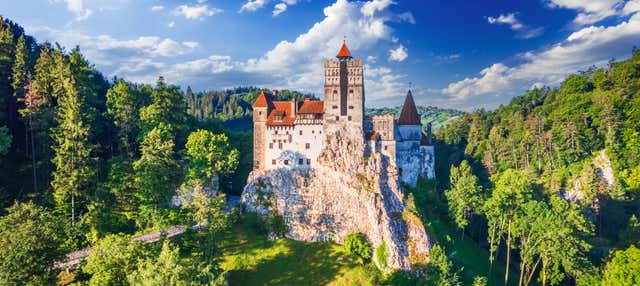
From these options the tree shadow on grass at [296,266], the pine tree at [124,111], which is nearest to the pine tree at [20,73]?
the pine tree at [124,111]

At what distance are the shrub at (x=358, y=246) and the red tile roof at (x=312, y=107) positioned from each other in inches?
845

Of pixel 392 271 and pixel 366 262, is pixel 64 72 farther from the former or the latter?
pixel 392 271

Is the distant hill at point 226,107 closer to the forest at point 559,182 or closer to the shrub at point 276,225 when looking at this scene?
the forest at point 559,182

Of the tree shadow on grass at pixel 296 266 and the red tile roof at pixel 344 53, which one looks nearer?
the tree shadow on grass at pixel 296 266

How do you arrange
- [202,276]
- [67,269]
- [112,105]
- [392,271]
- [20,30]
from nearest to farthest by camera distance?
[202,276] → [67,269] → [392,271] → [112,105] → [20,30]

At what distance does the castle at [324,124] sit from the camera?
6056 centimetres

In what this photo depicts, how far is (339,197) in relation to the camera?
58750 millimetres

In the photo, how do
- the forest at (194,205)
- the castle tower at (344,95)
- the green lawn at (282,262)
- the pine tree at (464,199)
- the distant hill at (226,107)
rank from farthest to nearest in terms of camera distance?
1. the distant hill at (226,107)
2. the pine tree at (464,199)
3. the castle tower at (344,95)
4. the green lawn at (282,262)
5. the forest at (194,205)

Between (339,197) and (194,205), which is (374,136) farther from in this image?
(194,205)

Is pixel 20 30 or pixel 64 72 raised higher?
pixel 20 30

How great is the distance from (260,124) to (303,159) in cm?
976

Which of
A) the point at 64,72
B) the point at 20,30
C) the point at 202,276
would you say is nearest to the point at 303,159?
the point at 202,276

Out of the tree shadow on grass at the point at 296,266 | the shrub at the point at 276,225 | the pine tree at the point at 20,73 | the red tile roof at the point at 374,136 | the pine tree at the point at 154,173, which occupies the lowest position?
the tree shadow on grass at the point at 296,266

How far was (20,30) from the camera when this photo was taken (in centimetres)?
8756
